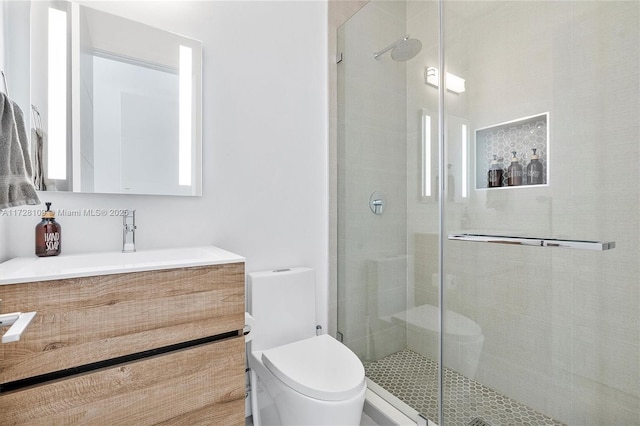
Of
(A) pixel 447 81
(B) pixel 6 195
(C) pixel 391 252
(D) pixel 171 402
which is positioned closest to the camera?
(B) pixel 6 195

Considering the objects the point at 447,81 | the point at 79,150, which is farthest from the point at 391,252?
the point at 79,150

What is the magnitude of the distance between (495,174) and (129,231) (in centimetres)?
153

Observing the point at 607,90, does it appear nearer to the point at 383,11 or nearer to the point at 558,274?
the point at 558,274

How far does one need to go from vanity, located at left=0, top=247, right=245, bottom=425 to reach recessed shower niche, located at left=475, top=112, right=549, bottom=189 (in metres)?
1.11

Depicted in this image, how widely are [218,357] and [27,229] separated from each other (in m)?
0.82

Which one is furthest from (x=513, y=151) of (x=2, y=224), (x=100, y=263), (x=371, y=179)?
(x=2, y=224)

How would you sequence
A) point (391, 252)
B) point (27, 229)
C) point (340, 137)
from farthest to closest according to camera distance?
point (340, 137) → point (391, 252) → point (27, 229)

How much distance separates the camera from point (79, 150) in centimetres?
119

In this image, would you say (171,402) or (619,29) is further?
(619,29)

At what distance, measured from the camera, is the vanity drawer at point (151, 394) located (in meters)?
0.80

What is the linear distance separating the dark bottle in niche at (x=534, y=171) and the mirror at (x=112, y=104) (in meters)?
1.40

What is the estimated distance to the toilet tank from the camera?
1450mm

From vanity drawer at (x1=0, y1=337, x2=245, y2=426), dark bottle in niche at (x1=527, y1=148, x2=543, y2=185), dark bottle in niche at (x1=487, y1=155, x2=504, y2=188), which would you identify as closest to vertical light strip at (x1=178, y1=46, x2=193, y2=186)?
vanity drawer at (x1=0, y1=337, x2=245, y2=426)

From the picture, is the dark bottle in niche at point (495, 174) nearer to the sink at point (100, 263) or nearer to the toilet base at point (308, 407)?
the toilet base at point (308, 407)
